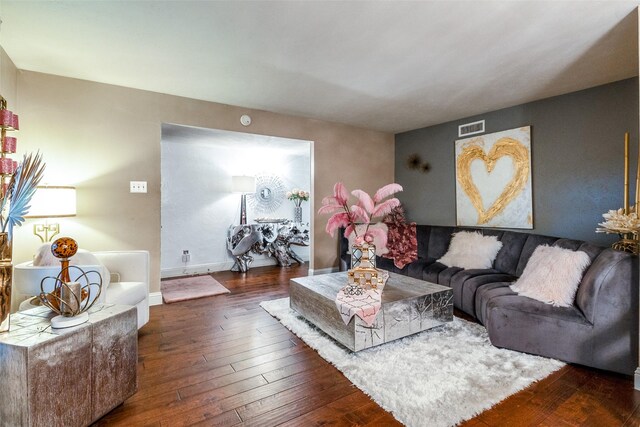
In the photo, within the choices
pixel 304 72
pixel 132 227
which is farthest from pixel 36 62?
pixel 304 72

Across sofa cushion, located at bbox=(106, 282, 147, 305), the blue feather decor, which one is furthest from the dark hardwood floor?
the blue feather decor

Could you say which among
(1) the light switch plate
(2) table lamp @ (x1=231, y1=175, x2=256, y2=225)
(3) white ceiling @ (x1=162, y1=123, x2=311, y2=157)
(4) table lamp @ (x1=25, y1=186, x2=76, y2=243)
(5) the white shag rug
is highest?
(3) white ceiling @ (x1=162, y1=123, x2=311, y2=157)

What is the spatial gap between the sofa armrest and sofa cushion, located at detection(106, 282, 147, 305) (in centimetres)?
12

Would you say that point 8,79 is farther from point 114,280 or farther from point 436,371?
point 436,371

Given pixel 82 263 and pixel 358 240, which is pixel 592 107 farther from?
pixel 82 263

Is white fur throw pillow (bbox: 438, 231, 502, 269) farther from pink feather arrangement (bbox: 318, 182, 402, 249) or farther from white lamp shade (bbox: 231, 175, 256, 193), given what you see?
white lamp shade (bbox: 231, 175, 256, 193)

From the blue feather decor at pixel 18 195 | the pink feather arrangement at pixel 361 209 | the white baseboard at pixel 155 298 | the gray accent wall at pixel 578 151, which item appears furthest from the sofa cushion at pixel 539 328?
the white baseboard at pixel 155 298

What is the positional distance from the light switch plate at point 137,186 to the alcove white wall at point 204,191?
1213 mm

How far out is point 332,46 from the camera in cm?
236

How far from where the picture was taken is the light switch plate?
3.26 metres

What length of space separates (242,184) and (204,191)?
0.65 metres

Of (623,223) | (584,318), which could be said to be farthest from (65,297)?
(623,223)

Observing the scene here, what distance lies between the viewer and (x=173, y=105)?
347 centimetres

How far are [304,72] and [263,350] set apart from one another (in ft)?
8.00
